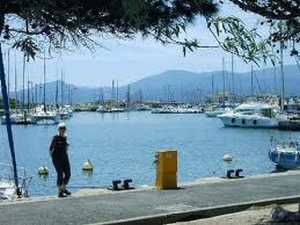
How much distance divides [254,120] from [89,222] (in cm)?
9401

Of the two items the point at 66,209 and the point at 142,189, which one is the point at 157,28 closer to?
the point at 66,209

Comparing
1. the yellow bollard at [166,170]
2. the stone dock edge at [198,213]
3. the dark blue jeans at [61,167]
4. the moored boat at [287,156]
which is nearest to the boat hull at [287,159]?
the moored boat at [287,156]

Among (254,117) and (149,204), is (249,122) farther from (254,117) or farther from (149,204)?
(149,204)

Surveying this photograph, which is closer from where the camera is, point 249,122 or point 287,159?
point 287,159

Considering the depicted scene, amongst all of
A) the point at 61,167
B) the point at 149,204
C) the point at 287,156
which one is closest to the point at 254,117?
the point at 287,156

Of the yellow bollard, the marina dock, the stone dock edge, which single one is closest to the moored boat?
the marina dock

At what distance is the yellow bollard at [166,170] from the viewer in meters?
17.5

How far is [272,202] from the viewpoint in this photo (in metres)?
15.3

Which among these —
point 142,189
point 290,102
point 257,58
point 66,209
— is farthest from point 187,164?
point 290,102

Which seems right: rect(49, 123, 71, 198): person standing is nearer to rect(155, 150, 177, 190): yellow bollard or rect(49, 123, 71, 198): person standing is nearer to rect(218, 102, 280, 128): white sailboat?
rect(155, 150, 177, 190): yellow bollard

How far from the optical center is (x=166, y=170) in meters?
17.6

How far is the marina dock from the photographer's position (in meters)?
13.5

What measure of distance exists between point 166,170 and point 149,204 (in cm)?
255

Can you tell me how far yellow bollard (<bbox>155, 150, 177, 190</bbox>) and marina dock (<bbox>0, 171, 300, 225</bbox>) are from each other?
34cm
